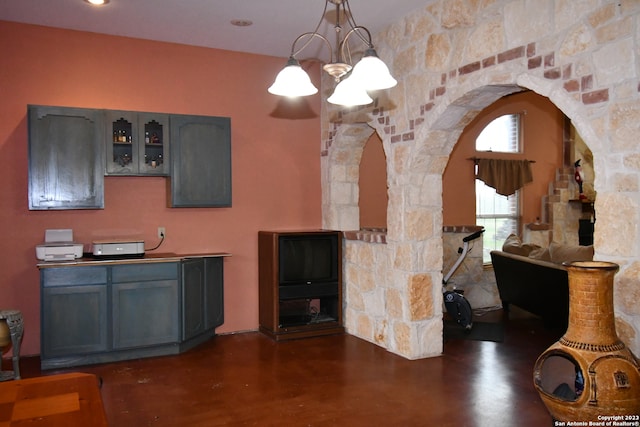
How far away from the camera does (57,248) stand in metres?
4.26

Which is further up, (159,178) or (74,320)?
(159,178)

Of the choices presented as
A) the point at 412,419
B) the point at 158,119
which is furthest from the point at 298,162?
the point at 412,419

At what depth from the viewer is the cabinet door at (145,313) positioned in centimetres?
436

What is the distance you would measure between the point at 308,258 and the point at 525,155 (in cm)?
426

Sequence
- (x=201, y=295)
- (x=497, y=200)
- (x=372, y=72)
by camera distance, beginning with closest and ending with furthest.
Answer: (x=372, y=72), (x=201, y=295), (x=497, y=200)

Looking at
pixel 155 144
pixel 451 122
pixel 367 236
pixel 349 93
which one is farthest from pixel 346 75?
pixel 155 144

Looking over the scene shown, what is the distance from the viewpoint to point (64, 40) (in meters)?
4.65

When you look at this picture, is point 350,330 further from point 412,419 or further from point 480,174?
point 480,174

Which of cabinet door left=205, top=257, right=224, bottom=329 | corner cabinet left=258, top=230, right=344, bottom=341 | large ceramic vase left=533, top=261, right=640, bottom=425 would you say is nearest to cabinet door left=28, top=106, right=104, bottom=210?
cabinet door left=205, top=257, right=224, bottom=329

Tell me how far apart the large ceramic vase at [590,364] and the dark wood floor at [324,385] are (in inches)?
31.0

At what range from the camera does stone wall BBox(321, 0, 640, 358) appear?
2703mm

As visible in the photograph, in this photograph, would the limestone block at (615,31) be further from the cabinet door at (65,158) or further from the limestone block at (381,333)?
the cabinet door at (65,158)

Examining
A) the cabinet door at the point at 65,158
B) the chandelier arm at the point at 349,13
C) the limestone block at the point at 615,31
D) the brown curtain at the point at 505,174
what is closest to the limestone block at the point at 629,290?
the limestone block at the point at 615,31

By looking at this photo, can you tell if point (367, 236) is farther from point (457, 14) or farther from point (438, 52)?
point (457, 14)
